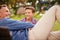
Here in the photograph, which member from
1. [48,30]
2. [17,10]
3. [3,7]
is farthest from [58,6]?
[17,10]

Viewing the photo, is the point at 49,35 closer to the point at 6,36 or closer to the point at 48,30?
the point at 48,30

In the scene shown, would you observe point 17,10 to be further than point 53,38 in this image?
Yes

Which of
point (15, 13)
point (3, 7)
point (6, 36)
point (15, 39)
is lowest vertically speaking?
point (15, 13)

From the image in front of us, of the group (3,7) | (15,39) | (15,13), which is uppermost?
(3,7)

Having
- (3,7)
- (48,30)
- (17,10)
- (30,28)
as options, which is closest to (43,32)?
(48,30)

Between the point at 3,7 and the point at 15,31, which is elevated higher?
the point at 3,7

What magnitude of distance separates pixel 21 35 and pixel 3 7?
0.37m

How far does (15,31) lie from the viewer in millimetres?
1355

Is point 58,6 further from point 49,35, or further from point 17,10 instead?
point 17,10

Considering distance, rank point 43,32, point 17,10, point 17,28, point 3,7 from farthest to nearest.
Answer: point 17,10, point 3,7, point 17,28, point 43,32

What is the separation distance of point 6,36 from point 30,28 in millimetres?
656

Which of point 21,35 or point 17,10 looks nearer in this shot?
point 21,35

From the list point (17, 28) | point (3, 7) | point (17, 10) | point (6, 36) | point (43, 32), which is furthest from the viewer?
point (17, 10)

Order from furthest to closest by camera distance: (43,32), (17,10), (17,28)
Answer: (17,10)
(17,28)
(43,32)
